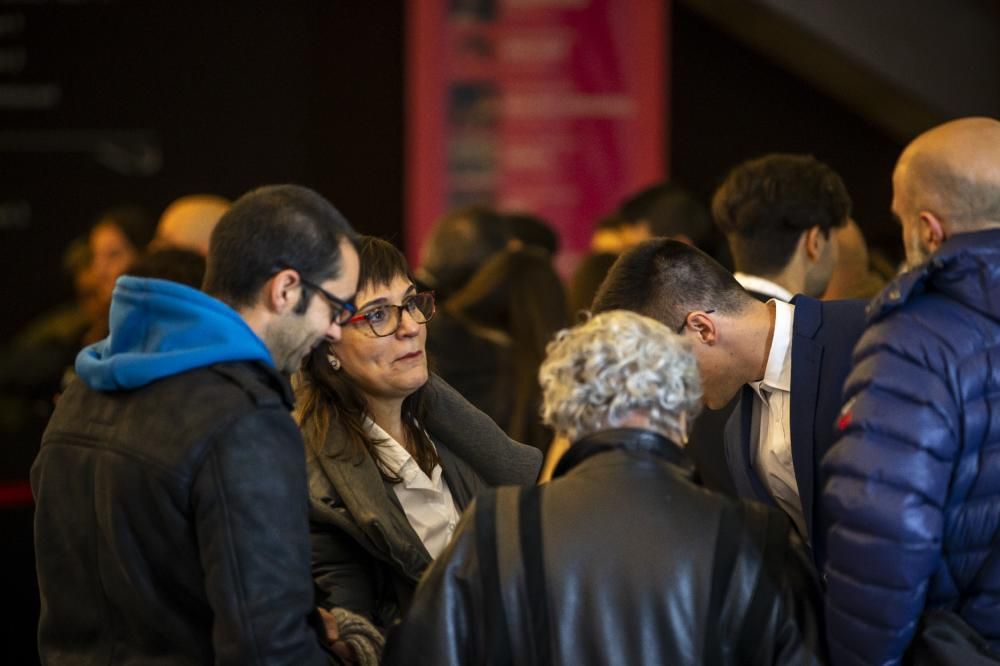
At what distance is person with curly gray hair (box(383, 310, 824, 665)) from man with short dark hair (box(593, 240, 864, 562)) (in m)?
0.61

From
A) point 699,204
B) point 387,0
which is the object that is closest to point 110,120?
point 387,0

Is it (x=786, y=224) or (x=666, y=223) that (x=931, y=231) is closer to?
(x=786, y=224)

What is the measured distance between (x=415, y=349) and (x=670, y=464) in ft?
2.71

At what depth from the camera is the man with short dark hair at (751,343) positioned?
2.98 m

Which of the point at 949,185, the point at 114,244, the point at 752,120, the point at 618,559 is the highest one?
the point at 949,185

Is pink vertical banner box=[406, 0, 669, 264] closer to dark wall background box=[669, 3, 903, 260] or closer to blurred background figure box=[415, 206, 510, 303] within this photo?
dark wall background box=[669, 3, 903, 260]

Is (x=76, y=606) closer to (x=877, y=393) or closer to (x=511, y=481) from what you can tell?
(x=511, y=481)

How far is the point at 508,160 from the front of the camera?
763 centimetres

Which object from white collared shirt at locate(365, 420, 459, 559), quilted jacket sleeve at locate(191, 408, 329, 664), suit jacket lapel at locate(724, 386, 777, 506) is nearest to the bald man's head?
suit jacket lapel at locate(724, 386, 777, 506)

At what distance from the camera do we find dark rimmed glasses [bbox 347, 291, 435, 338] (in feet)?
10.0

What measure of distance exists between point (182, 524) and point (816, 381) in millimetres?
1319

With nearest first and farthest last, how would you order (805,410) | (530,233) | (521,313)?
(805,410)
(521,313)
(530,233)

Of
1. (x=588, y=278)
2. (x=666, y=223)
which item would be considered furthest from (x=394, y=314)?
(x=666, y=223)

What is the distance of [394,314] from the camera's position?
3074mm
